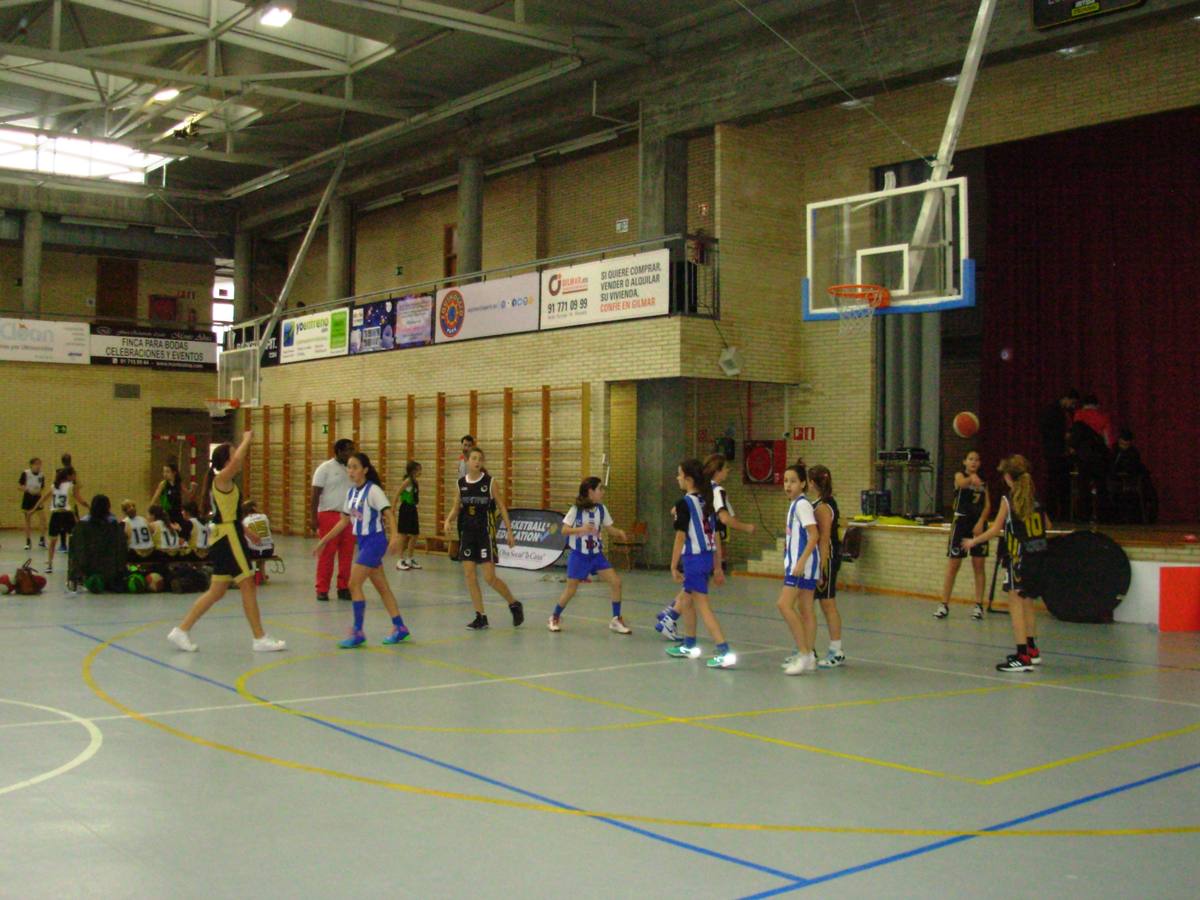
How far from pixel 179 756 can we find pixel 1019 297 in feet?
58.1

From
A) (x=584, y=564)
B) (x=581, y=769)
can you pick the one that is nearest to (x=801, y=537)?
(x=584, y=564)

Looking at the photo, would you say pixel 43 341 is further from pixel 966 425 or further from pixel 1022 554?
pixel 1022 554

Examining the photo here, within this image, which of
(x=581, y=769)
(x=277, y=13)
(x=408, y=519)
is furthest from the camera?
(x=277, y=13)

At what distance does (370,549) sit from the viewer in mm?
10977

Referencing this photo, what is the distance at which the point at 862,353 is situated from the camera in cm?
1952

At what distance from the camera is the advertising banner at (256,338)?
97.6 feet

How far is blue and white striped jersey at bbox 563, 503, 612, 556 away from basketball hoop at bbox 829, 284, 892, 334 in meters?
4.63

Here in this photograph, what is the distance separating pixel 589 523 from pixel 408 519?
27.6ft

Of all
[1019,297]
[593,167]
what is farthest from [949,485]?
[593,167]

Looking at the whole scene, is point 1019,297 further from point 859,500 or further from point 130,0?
point 130,0

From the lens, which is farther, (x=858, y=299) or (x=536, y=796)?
(x=858, y=299)

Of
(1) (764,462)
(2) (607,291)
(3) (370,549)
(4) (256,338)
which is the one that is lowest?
(3) (370,549)

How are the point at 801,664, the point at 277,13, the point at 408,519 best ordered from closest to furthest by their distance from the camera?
1. the point at 801,664
2. the point at 408,519
3. the point at 277,13

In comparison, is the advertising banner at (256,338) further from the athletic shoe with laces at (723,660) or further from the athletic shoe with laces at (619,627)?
the athletic shoe with laces at (723,660)
